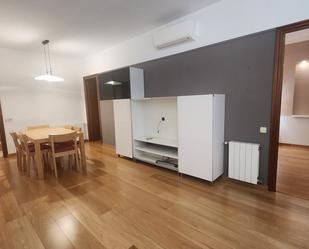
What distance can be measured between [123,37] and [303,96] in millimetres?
5025

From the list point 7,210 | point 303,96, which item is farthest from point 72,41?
point 303,96

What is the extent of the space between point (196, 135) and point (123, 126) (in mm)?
1972

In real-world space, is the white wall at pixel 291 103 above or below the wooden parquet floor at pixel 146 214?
above

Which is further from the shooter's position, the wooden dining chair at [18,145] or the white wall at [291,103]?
the white wall at [291,103]

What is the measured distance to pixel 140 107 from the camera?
4.19 m

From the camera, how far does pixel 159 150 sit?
12.3 feet

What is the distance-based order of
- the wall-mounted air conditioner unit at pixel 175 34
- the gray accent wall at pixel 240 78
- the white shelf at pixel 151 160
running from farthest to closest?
the white shelf at pixel 151 160, the wall-mounted air conditioner unit at pixel 175 34, the gray accent wall at pixel 240 78

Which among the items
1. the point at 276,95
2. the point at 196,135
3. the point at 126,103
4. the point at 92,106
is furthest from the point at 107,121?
the point at 276,95

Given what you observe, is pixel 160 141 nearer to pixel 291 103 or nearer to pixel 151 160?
pixel 151 160

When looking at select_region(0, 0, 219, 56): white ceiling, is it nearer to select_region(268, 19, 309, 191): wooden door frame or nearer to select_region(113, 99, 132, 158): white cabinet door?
select_region(268, 19, 309, 191): wooden door frame

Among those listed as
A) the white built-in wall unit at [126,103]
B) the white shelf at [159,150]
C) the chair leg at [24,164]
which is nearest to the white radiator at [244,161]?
the white shelf at [159,150]

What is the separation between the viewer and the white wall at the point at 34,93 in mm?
4809

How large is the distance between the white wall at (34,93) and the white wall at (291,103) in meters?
6.50

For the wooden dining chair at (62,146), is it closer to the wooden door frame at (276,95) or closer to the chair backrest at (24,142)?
the chair backrest at (24,142)
